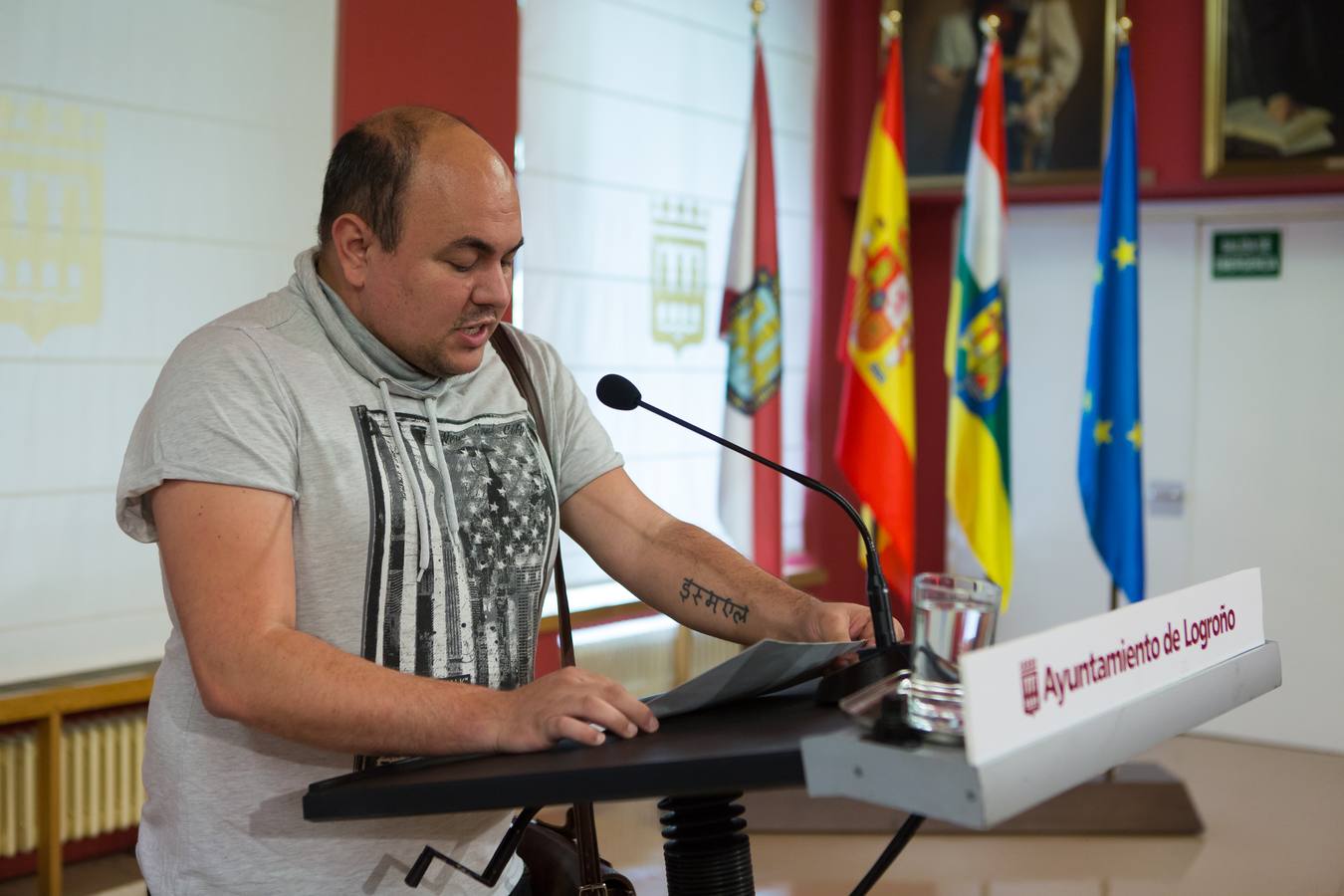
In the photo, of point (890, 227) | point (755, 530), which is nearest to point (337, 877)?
point (755, 530)

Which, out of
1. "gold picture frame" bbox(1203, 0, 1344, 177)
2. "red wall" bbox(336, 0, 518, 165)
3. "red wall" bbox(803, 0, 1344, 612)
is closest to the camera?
"red wall" bbox(336, 0, 518, 165)

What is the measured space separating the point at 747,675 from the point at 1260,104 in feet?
15.8

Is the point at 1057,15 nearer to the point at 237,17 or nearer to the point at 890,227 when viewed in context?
the point at 890,227

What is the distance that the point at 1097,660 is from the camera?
3.15 feet

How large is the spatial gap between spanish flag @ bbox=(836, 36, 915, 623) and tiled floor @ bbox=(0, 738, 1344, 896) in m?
1.11

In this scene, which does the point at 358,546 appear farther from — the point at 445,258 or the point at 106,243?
the point at 106,243

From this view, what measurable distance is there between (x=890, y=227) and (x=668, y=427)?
111 cm

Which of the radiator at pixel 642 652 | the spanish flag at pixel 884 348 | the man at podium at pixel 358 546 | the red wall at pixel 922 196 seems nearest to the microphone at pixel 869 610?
the man at podium at pixel 358 546

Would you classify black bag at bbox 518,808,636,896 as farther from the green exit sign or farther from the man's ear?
the green exit sign

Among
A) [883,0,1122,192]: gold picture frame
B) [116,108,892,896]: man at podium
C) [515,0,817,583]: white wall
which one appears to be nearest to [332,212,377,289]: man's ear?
[116,108,892,896]: man at podium

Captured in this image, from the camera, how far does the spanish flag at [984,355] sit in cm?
475

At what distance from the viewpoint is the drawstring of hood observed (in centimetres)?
140

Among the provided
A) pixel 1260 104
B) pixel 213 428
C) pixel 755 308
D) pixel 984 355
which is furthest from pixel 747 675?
pixel 1260 104

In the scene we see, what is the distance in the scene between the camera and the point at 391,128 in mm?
1433
